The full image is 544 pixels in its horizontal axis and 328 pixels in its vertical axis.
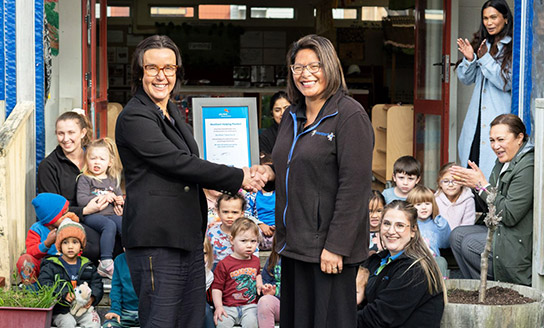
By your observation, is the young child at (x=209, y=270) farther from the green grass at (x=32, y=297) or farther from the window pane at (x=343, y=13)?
the window pane at (x=343, y=13)

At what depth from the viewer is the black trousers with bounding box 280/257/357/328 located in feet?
11.8

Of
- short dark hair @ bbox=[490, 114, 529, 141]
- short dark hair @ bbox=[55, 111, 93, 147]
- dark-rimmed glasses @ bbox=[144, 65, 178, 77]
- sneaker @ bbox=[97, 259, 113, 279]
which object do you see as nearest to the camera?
dark-rimmed glasses @ bbox=[144, 65, 178, 77]

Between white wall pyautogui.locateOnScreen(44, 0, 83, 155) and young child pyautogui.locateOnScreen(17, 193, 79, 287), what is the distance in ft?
7.63

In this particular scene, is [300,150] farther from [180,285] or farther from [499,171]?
[499,171]

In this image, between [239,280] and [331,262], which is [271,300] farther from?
[331,262]

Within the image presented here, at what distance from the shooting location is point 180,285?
3672 mm

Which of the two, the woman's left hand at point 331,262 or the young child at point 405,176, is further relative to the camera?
→ the young child at point 405,176

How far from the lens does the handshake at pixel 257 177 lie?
3.85 m

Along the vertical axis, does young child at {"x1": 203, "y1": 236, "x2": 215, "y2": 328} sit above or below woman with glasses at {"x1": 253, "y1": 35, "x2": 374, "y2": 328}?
below

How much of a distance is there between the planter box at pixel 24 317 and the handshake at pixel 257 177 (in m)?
1.43

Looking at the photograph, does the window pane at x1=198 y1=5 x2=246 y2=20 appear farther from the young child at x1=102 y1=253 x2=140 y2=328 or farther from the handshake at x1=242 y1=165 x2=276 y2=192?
the handshake at x1=242 y1=165 x2=276 y2=192

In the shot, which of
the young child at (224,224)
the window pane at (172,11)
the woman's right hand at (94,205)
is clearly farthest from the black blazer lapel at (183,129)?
the window pane at (172,11)

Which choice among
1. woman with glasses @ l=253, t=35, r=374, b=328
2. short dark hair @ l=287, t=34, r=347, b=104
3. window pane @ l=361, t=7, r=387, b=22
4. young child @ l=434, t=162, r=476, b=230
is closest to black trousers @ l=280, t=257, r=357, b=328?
woman with glasses @ l=253, t=35, r=374, b=328

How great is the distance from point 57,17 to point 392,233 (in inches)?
171
